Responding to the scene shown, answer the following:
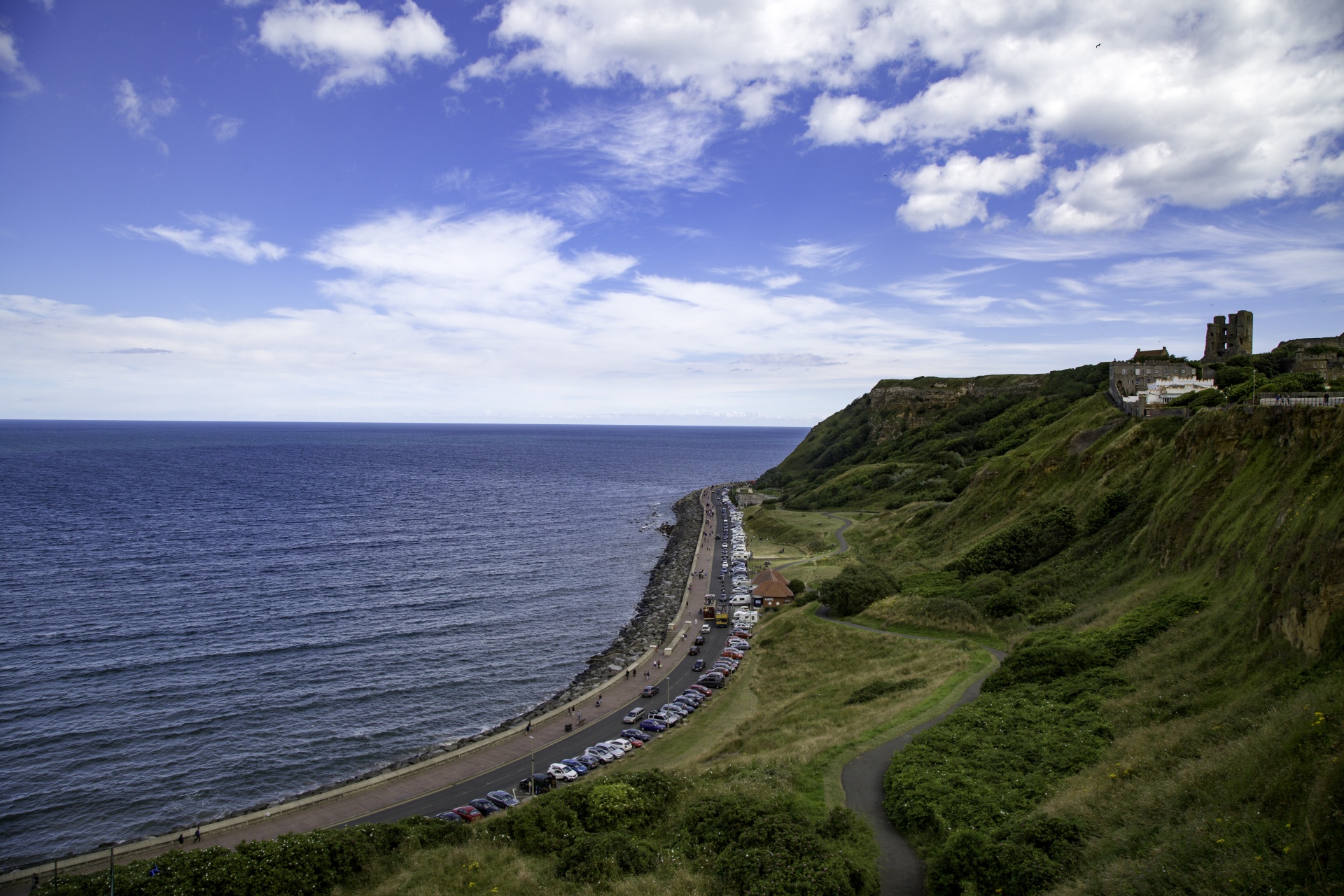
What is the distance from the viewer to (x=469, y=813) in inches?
1218

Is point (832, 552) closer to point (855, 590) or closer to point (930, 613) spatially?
point (855, 590)

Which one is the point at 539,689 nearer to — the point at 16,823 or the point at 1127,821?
the point at 16,823

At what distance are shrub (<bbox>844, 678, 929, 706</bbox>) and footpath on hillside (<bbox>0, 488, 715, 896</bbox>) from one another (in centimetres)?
1474

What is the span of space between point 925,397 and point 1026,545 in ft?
312

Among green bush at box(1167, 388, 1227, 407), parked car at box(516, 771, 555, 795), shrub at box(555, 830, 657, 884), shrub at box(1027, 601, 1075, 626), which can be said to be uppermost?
green bush at box(1167, 388, 1227, 407)

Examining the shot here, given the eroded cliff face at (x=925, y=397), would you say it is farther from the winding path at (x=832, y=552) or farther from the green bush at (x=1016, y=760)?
the green bush at (x=1016, y=760)

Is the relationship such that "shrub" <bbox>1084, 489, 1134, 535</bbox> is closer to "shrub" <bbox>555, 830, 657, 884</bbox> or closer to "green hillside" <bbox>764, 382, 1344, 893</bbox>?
"green hillside" <bbox>764, 382, 1344, 893</bbox>

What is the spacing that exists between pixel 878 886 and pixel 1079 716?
11.8 meters

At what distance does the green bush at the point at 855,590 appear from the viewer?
2025 inches

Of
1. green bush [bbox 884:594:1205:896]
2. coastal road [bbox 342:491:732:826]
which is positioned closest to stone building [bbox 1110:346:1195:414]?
green bush [bbox 884:594:1205:896]

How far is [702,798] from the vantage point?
24484mm

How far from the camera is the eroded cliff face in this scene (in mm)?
137500

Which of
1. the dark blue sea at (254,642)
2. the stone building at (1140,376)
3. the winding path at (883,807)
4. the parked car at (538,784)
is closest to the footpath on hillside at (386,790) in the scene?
the dark blue sea at (254,642)

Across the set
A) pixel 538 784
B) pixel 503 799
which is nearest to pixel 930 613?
pixel 538 784
